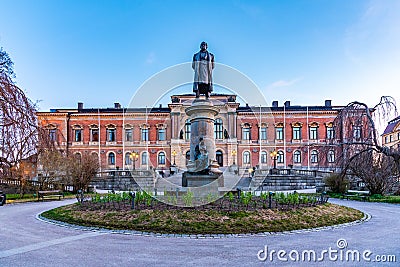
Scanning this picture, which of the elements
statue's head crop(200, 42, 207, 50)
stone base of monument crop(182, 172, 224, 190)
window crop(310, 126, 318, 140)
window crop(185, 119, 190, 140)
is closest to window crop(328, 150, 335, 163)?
stone base of monument crop(182, 172, 224, 190)

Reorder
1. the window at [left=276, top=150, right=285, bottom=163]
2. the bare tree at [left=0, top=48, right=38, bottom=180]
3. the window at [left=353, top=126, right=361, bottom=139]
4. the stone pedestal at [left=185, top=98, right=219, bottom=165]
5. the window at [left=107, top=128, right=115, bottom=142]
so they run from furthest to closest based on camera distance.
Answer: the window at [left=107, top=128, right=115, bottom=142] < the window at [left=276, top=150, right=285, bottom=163] < the stone pedestal at [left=185, top=98, right=219, bottom=165] < the window at [left=353, top=126, right=361, bottom=139] < the bare tree at [left=0, top=48, right=38, bottom=180]

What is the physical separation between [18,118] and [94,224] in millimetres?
7372

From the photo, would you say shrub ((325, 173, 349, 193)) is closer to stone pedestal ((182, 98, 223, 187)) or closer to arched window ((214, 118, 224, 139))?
stone pedestal ((182, 98, 223, 187))

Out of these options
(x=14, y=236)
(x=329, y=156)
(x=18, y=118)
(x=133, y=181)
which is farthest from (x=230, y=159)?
(x=14, y=236)

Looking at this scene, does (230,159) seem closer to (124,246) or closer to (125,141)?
(125,141)

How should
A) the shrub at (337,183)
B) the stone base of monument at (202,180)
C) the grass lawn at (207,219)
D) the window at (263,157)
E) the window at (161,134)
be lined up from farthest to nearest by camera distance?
the window at (161,134)
the window at (263,157)
the shrub at (337,183)
the stone base of monument at (202,180)
the grass lawn at (207,219)

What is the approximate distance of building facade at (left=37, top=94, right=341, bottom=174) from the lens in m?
55.8

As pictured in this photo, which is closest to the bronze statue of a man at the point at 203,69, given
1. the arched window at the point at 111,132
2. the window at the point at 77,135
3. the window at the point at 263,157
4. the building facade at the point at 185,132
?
the building facade at the point at 185,132

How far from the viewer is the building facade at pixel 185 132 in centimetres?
5584

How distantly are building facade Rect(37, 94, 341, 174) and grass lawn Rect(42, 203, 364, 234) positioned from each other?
143 ft

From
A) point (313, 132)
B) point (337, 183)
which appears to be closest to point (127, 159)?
point (313, 132)

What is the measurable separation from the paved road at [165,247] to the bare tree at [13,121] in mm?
5753

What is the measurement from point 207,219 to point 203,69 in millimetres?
10044

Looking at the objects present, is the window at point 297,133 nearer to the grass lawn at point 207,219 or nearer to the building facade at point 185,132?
the building facade at point 185,132
